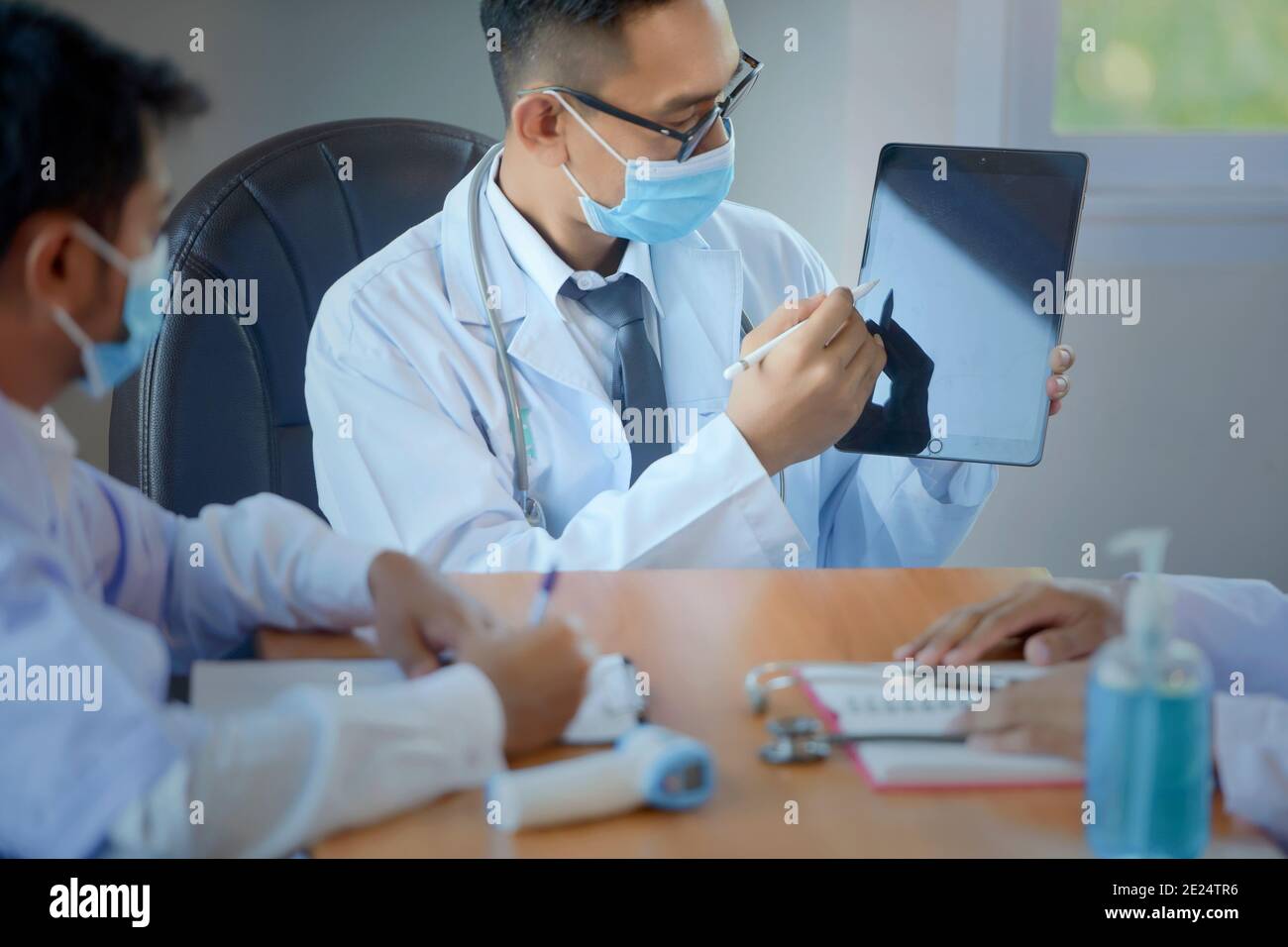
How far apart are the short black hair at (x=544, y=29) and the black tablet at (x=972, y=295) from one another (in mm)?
304

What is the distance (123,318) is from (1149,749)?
20.5 inches

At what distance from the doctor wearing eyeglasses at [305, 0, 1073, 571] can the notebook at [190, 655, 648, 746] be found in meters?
0.31

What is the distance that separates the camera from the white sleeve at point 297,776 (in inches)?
20.5

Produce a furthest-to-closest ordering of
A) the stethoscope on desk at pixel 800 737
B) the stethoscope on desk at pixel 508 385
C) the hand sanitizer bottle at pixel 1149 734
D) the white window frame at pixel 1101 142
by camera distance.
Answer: the white window frame at pixel 1101 142 → the stethoscope on desk at pixel 508 385 → the stethoscope on desk at pixel 800 737 → the hand sanitizer bottle at pixel 1149 734

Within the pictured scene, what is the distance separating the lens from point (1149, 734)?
0.49m

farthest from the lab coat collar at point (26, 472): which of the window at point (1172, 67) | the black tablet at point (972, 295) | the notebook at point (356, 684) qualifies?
the window at point (1172, 67)

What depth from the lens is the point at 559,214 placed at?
1256 mm

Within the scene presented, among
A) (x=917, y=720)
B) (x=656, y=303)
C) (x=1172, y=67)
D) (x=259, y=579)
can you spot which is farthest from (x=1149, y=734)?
(x=1172, y=67)

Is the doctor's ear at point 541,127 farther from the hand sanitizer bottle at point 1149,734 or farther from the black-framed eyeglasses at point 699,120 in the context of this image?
the hand sanitizer bottle at point 1149,734

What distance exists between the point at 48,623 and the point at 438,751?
0.18 m

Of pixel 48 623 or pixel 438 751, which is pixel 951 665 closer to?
pixel 438 751
